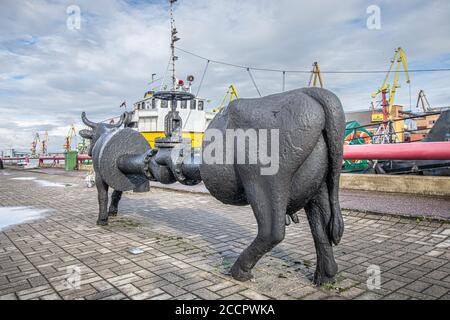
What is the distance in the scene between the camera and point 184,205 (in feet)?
23.1

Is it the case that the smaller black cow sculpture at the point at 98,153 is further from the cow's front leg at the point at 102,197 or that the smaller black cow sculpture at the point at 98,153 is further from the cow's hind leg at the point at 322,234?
the cow's hind leg at the point at 322,234

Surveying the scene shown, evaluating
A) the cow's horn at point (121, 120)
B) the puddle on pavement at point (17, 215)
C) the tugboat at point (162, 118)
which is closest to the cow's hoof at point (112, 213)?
the puddle on pavement at point (17, 215)

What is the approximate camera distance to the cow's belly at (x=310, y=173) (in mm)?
2389

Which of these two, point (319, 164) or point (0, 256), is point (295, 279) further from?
point (0, 256)

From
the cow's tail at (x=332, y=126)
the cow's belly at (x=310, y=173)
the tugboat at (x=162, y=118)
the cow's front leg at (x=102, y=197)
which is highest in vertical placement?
the tugboat at (x=162, y=118)

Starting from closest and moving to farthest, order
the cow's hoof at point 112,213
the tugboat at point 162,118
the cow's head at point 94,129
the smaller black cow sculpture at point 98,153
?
1. the smaller black cow sculpture at point 98,153
2. the cow's head at point 94,129
3. the cow's hoof at point 112,213
4. the tugboat at point 162,118

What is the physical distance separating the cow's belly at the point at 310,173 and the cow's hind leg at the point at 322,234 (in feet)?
0.73

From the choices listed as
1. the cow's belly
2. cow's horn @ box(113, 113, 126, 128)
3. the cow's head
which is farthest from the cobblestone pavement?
cow's horn @ box(113, 113, 126, 128)

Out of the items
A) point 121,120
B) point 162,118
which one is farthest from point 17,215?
point 162,118

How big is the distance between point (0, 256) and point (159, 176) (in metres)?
1.94

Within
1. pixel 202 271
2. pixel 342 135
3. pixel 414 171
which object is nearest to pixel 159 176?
pixel 202 271

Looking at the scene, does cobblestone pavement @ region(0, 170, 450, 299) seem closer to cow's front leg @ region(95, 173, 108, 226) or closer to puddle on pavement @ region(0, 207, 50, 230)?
cow's front leg @ region(95, 173, 108, 226)

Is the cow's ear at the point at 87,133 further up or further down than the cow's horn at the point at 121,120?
further down

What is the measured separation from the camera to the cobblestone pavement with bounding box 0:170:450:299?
2.62 m
